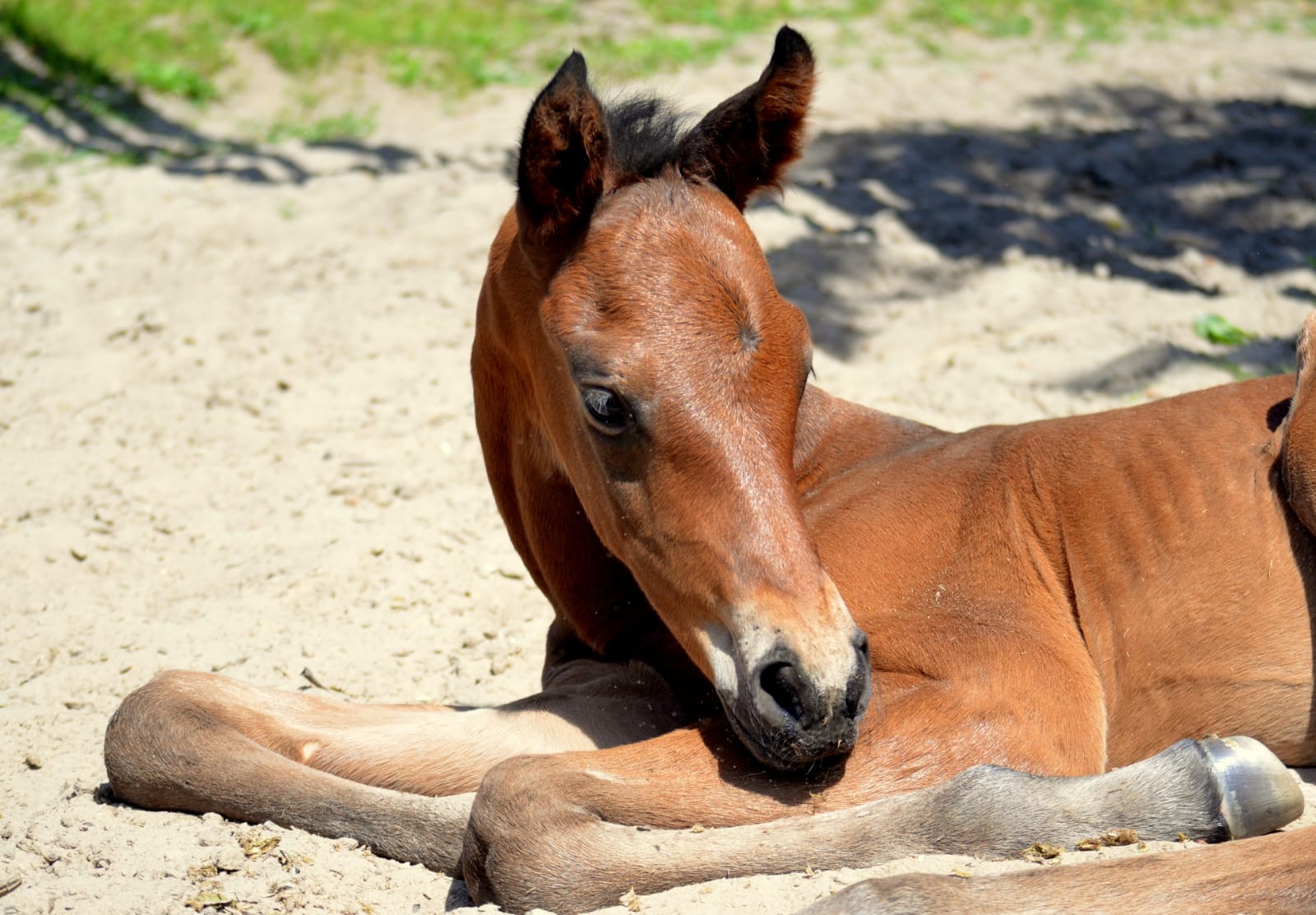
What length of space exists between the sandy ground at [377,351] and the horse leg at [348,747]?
8 cm

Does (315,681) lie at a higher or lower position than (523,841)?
lower

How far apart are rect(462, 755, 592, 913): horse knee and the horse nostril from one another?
0.52 meters

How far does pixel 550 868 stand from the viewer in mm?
2643

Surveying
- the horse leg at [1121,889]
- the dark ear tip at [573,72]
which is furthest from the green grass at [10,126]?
the horse leg at [1121,889]

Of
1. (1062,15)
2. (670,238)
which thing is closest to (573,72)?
(670,238)

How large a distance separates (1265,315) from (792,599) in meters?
4.70

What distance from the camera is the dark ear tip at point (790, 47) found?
317 centimetres

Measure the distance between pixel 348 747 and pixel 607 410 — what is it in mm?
1176

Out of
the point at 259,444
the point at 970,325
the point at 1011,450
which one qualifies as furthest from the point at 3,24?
the point at 1011,450

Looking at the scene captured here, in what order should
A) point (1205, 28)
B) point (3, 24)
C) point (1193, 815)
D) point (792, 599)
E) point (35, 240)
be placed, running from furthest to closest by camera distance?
point (1205, 28) < point (3, 24) < point (35, 240) < point (1193, 815) < point (792, 599)

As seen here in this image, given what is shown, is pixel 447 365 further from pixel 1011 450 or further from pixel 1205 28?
pixel 1205 28

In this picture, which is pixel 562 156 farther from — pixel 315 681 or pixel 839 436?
pixel 315 681

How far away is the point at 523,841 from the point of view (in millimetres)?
2672

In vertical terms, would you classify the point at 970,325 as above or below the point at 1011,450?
below
